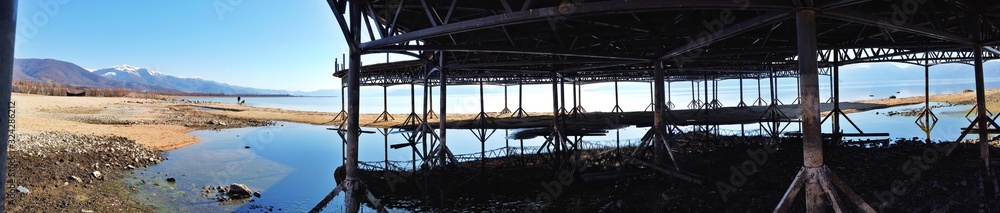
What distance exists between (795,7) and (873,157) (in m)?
8.42

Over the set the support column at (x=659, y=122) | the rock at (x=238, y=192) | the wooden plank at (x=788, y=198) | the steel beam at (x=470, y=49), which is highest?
the steel beam at (x=470, y=49)

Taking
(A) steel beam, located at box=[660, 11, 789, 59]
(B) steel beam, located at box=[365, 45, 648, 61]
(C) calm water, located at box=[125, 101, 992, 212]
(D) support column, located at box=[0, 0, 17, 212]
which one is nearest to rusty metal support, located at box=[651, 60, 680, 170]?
(B) steel beam, located at box=[365, 45, 648, 61]

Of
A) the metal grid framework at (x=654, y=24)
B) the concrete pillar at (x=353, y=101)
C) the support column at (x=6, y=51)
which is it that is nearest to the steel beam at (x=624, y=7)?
the metal grid framework at (x=654, y=24)

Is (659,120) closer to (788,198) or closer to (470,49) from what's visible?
(470,49)

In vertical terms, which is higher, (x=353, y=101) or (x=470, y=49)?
(x=470, y=49)

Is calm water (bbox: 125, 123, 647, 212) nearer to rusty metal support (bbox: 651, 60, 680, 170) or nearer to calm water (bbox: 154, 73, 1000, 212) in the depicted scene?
calm water (bbox: 154, 73, 1000, 212)

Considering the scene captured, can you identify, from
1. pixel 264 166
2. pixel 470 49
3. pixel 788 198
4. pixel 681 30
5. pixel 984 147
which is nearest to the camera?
pixel 788 198

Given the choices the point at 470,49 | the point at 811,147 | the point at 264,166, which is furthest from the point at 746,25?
the point at 264,166

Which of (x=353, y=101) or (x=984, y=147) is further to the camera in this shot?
(x=984, y=147)

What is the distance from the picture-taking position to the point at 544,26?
39.0 ft

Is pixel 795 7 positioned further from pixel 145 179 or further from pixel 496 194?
pixel 145 179

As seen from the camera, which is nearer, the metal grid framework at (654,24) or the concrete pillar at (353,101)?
the metal grid framework at (654,24)

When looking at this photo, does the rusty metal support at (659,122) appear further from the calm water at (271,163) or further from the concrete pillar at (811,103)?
the calm water at (271,163)

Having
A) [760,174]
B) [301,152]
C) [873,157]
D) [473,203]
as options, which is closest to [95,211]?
[473,203]
